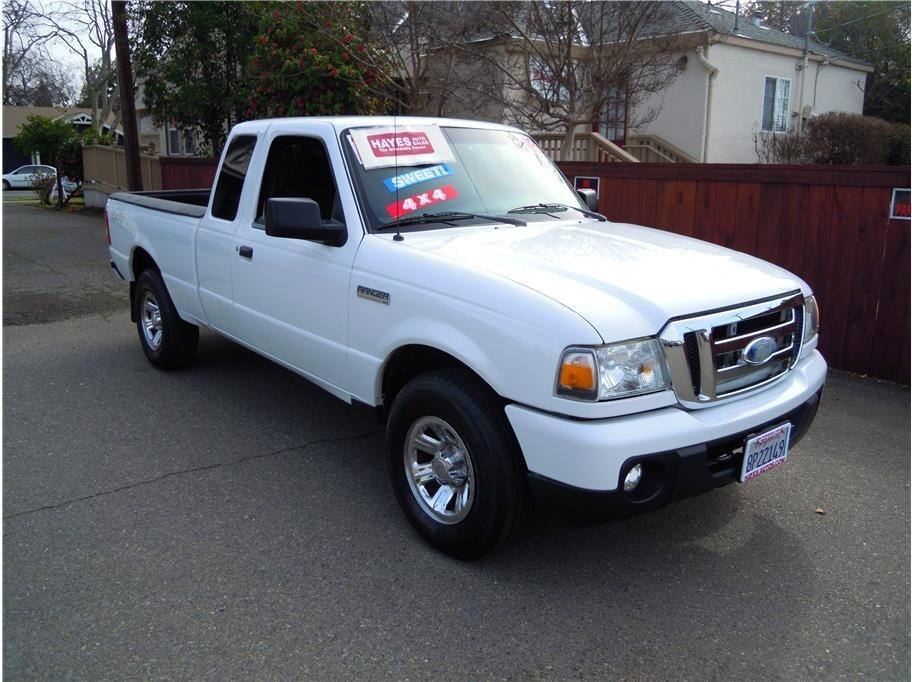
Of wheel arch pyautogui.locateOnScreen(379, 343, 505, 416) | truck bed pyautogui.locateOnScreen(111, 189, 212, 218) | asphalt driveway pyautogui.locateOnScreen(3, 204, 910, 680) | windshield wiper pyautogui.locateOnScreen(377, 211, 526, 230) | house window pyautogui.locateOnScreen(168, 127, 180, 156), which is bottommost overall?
asphalt driveway pyautogui.locateOnScreen(3, 204, 910, 680)

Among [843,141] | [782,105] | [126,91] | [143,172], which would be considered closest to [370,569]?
[126,91]

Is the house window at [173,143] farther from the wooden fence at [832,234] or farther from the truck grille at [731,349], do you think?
the truck grille at [731,349]

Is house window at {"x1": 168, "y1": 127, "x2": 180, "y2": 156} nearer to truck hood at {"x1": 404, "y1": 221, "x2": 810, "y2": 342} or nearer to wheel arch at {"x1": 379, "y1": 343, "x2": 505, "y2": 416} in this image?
wheel arch at {"x1": 379, "y1": 343, "x2": 505, "y2": 416}

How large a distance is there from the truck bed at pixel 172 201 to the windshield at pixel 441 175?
179cm

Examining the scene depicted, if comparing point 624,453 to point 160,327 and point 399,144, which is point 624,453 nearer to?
point 399,144

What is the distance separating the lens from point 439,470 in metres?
3.58

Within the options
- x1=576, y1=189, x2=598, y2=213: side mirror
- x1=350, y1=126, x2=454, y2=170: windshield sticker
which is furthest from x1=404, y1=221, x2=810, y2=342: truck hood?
x1=576, y1=189, x2=598, y2=213: side mirror

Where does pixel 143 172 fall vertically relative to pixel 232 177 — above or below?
below

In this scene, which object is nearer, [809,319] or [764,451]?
[764,451]

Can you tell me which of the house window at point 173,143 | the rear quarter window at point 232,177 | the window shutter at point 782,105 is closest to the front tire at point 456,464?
the rear quarter window at point 232,177

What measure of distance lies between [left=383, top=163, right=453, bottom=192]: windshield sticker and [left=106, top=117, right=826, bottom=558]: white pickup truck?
0.01m

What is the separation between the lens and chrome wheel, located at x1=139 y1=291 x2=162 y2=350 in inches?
254

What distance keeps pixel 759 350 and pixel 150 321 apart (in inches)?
198

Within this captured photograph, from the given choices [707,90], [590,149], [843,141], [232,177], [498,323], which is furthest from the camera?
[707,90]
